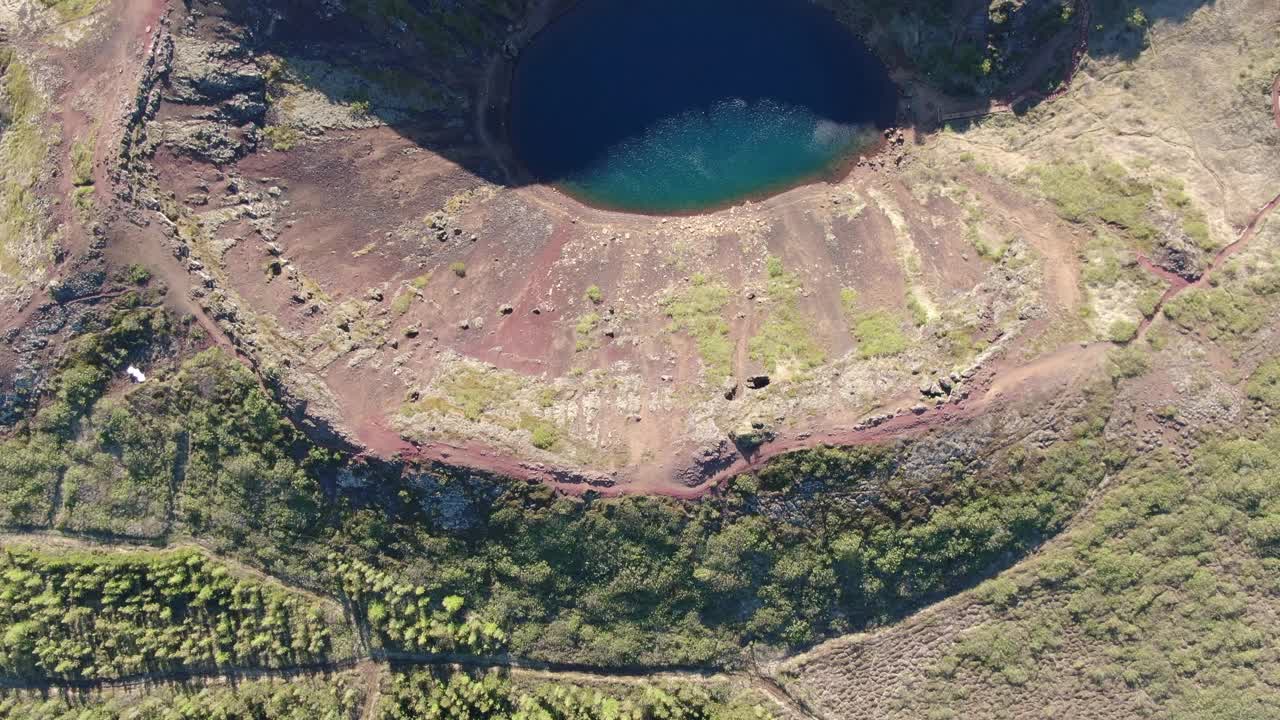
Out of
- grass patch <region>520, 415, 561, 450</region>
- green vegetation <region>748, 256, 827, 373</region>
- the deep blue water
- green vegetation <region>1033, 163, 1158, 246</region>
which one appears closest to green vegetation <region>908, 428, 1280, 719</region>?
green vegetation <region>1033, 163, 1158, 246</region>

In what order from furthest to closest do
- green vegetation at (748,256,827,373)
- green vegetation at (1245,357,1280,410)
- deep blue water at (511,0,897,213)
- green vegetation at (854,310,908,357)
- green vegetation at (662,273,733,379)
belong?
1. deep blue water at (511,0,897,213)
2. green vegetation at (662,273,733,379)
3. green vegetation at (748,256,827,373)
4. green vegetation at (854,310,908,357)
5. green vegetation at (1245,357,1280,410)

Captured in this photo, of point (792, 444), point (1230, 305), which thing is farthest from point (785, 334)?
point (1230, 305)

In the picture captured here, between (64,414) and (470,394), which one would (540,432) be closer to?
(470,394)

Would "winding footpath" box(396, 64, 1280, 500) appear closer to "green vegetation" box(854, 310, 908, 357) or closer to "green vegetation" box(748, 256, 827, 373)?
"green vegetation" box(854, 310, 908, 357)

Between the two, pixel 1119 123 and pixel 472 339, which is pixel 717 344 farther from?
pixel 1119 123

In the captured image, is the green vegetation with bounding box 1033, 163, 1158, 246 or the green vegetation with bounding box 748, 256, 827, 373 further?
the green vegetation with bounding box 1033, 163, 1158, 246

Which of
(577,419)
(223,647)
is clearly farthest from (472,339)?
(223,647)
